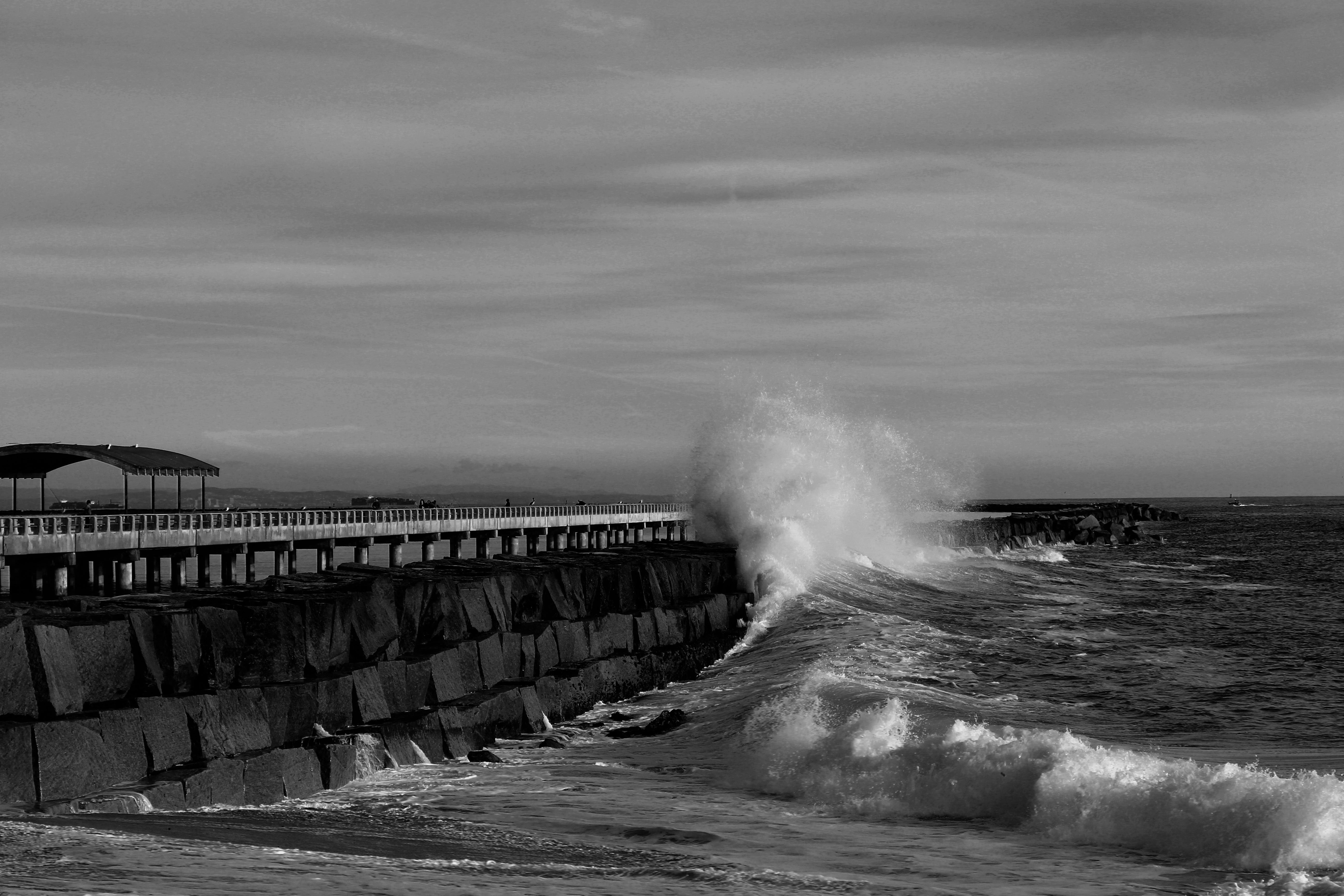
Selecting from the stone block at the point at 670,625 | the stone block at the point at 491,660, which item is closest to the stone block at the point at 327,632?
the stone block at the point at 491,660

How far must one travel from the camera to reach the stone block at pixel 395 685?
1502cm

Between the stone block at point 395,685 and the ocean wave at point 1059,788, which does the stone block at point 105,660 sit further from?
the ocean wave at point 1059,788

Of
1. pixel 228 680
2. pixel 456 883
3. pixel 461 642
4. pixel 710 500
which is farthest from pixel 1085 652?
pixel 710 500

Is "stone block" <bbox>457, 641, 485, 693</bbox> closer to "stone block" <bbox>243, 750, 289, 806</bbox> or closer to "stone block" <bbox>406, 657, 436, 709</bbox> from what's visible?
"stone block" <bbox>406, 657, 436, 709</bbox>

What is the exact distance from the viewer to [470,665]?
16953 mm

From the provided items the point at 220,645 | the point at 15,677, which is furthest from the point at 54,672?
the point at 220,645

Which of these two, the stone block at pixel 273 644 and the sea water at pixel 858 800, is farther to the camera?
the stone block at pixel 273 644

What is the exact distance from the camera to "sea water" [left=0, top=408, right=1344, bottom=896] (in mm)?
9695

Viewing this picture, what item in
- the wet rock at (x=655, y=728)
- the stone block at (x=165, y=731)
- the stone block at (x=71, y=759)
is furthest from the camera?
the wet rock at (x=655, y=728)

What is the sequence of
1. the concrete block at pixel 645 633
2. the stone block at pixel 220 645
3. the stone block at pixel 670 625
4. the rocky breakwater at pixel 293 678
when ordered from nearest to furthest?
1. the rocky breakwater at pixel 293 678
2. the stone block at pixel 220 645
3. the concrete block at pixel 645 633
4. the stone block at pixel 670 625

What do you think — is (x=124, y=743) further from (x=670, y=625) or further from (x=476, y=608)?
(x=670, y=625)

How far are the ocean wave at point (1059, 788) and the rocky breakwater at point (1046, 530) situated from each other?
1660 inches

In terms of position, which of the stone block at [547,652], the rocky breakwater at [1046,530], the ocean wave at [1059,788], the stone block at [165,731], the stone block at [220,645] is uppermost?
the stone block at [220,645]

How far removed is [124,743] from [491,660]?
6.53m
